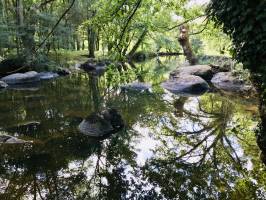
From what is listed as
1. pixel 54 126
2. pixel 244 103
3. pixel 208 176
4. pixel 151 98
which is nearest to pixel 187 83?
Answer: pixel 151 98

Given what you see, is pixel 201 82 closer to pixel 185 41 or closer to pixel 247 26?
pixel 185 41

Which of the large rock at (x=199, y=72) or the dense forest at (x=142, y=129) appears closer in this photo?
the dense forest at (x=142, y=129)

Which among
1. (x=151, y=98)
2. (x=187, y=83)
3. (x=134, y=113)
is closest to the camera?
(x=134, y=113)

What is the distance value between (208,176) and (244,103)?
7.83 metres

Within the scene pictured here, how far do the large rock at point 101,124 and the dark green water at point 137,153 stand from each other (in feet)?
0.88

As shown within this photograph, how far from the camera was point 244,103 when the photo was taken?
14039 mm

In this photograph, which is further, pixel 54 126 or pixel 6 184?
pixel 54 126

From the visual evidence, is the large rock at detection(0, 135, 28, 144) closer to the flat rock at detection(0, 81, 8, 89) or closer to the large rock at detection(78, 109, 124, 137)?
the large rock at detection(78, 109, 124, 137)

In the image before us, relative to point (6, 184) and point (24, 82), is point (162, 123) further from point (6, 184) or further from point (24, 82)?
point (24, 82)

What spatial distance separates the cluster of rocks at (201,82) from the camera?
56.6 ft

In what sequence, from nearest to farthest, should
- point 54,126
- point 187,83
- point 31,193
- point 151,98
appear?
point 31,193 → point 54,126 → point 151,98 → point 187,83

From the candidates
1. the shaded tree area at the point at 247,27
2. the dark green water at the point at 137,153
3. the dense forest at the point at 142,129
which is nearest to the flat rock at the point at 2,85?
the dense forest at the point at 142,129

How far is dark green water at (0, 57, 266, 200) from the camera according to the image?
6.40 m

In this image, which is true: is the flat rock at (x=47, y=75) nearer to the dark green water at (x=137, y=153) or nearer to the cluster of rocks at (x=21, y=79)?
the cluster of rocks at (x=21, y=79)
